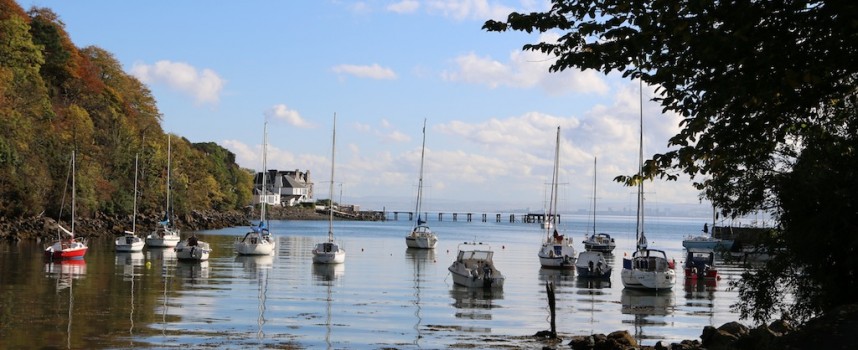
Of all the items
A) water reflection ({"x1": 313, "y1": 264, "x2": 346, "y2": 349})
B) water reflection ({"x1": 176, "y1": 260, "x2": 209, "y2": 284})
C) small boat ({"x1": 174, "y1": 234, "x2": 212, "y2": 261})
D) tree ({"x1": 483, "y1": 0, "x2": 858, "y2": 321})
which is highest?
tree ({"x1": 483, "y1": 0, "x2": 858, "y2": 321})

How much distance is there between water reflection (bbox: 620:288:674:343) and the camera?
35.3 m

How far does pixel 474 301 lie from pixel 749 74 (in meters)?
29.2

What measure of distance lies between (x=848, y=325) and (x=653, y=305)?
95.1 feet

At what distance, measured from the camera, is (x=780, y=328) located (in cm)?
2373

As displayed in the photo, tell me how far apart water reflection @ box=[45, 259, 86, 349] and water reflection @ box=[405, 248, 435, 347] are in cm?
1134

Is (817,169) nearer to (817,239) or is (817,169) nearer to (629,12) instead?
(817,239)

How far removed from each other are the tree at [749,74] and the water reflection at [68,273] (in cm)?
2087

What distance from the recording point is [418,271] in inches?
2569

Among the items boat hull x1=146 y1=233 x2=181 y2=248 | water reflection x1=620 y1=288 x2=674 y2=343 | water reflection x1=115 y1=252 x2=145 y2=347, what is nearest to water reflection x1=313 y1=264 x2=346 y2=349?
water reflection x1=115 y1=252 x2=145 y2=347

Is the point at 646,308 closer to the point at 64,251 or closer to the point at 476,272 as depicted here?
the point at 476,272

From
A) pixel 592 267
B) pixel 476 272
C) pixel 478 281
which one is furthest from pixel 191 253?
pixel 592 267

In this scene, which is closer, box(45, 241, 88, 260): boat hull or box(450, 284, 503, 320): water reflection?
box(450, 284, 503, 320): water reflection

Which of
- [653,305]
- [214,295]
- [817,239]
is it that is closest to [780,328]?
[817,239]

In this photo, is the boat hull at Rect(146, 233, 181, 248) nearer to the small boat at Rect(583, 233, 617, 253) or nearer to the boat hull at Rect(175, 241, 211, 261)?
the boat hull at Rect(175, 241, 211, 261)
